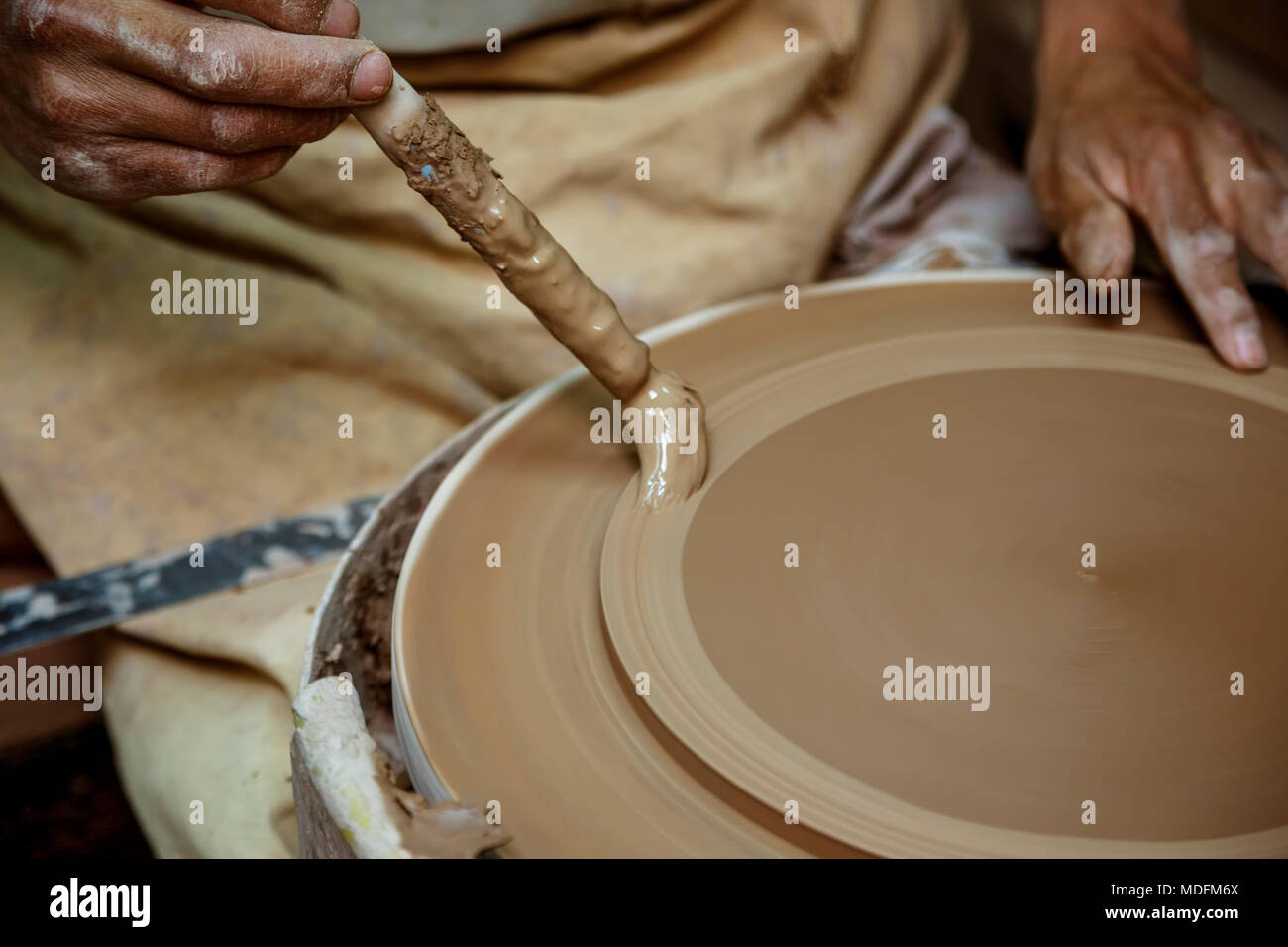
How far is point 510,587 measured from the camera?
99cm

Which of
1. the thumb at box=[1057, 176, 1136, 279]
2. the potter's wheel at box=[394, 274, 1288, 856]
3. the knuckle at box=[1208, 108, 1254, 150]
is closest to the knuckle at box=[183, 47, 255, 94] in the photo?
the potter's wheel at box=[394, 274, 1288, 856]

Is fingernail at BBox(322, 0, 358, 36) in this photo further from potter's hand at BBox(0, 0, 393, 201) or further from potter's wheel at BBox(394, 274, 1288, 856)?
potter's wheel at BBox(394, 274, 1288, 856)

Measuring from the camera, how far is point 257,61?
0.89 meters

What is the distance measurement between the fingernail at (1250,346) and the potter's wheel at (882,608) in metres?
0.02

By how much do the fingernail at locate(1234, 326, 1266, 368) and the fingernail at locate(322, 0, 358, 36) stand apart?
0.88m

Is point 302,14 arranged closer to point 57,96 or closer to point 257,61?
point 257,61

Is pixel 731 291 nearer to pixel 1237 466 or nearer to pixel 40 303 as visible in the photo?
pixel 1237 466

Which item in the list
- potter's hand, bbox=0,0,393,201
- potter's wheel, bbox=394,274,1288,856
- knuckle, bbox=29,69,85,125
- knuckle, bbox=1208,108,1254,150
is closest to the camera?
potter's wheel, bbox=394,274,1288,856

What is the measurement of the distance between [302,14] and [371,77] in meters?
0.10

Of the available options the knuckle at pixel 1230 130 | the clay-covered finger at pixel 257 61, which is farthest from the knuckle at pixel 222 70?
the knuckle at pixel 1230 130

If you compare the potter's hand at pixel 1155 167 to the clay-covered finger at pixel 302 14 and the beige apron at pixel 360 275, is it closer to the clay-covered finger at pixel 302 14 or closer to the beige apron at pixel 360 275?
the beige apron at pixel 360 275

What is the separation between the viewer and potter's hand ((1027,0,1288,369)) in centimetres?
120

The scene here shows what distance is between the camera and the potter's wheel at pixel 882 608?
0.79 metres
